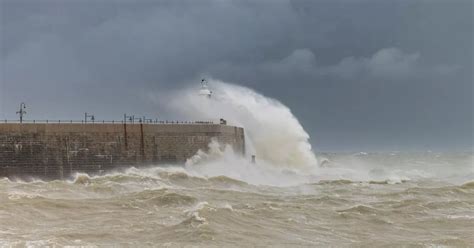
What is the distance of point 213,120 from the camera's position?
3053cm

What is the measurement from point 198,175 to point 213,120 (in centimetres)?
813

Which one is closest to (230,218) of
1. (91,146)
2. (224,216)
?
(224,216)

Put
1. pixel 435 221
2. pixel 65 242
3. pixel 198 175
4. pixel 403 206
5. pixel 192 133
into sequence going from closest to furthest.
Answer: pixel 65 242, pixel 435 221, pixel 403 206, pixel 198 175, pixel 192 133

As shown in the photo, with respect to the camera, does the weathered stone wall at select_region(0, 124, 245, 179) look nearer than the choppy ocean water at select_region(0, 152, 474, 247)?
No

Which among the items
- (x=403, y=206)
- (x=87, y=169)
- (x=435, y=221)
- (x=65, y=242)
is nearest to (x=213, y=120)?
(x=87, y=169)

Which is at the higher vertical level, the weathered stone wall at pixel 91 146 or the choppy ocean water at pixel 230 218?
the weathered stone wall at pixel 91 146

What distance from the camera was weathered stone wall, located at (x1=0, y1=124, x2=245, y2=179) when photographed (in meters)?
20.5

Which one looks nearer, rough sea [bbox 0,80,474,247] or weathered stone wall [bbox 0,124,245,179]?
rough sea [bbox 0,80,474,247]

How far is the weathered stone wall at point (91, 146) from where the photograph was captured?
20484mm

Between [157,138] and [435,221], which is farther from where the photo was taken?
[157,138]

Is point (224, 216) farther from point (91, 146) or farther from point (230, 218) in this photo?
point (91, 146)

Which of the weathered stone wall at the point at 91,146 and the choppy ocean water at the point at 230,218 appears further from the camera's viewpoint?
the weathered stone wall at the point at 91,146

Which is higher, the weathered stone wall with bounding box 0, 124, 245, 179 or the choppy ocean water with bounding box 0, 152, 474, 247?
the weathered stone wall with bounding box 0, 124, 245, 179

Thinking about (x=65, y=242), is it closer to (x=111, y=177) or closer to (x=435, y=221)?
(x=435, y=221)
